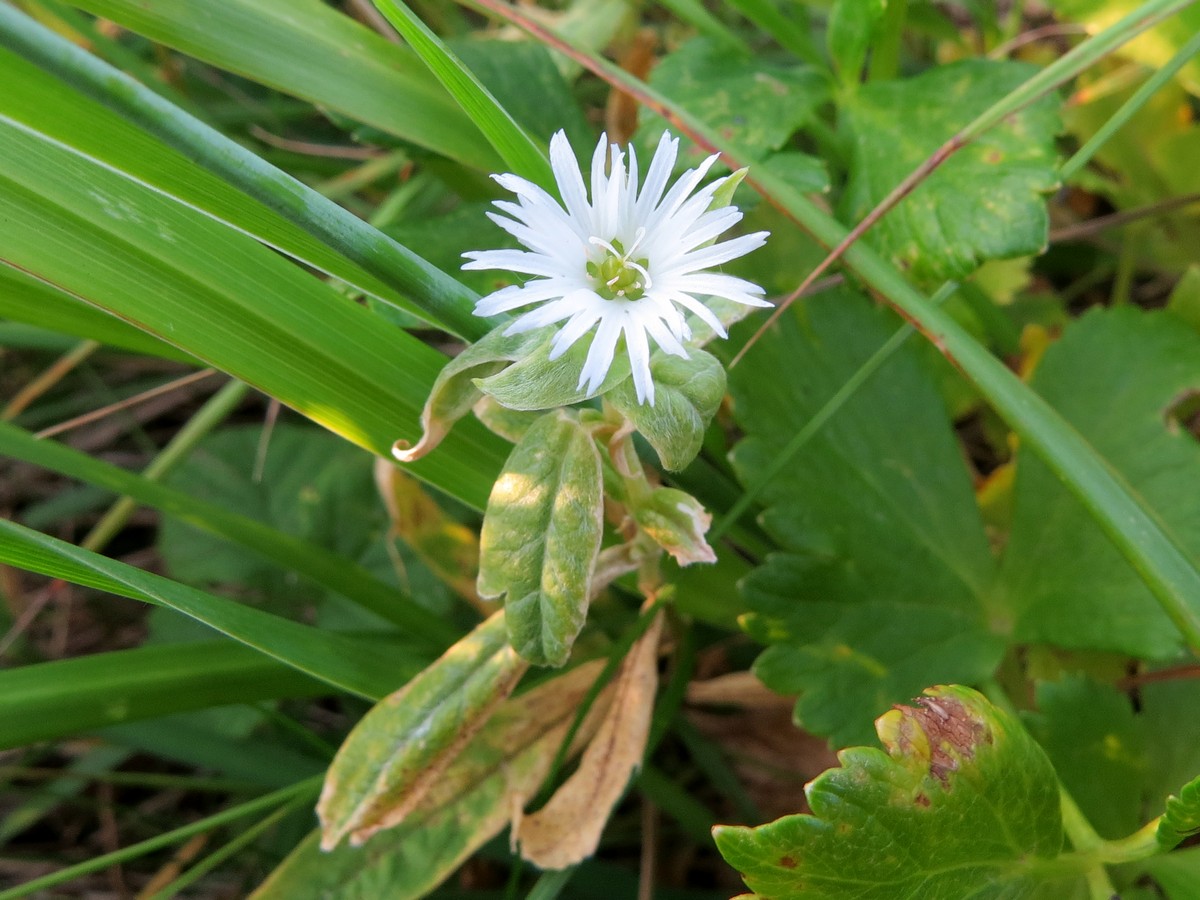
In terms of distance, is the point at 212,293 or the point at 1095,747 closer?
the point at 212,293

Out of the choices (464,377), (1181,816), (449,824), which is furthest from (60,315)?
(1181,816)

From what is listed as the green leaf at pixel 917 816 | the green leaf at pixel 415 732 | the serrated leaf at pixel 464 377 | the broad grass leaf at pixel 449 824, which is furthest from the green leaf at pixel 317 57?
the green leaf at pixel 917 816

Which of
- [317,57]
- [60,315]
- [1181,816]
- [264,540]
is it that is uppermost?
[317,57]

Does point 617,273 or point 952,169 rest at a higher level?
point 952,169

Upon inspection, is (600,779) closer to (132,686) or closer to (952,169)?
(132,686)

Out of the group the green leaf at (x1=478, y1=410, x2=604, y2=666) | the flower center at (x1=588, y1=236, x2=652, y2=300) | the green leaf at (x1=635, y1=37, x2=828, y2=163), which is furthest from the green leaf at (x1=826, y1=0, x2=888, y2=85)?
the green leaf at (x1=478, y1=410, x2=604, y2=666)

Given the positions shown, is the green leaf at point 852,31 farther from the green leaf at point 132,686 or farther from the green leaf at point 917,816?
the green leaf at point 132,686

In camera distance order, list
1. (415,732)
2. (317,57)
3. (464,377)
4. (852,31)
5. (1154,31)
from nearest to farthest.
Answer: (464,377)
(415,732)
(317,57)
(852,31)
(1154,31)
